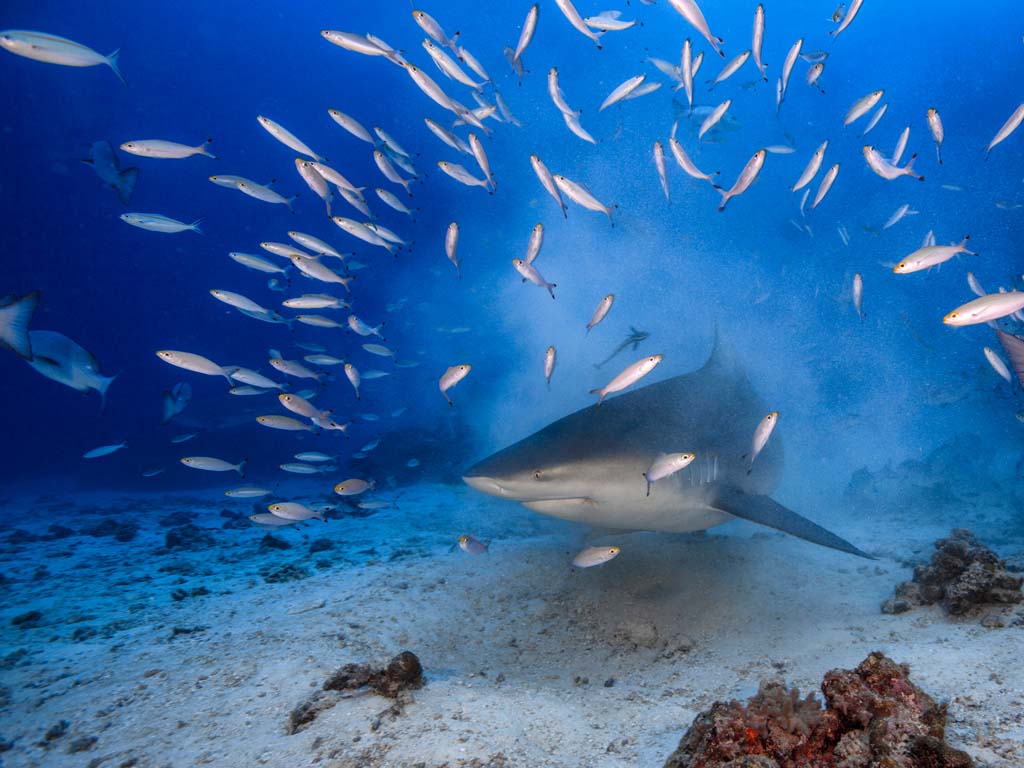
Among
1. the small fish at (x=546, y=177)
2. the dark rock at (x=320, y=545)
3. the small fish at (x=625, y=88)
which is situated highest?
the small fish at (x=625, y=88)

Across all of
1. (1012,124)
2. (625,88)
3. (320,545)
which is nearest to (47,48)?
(625,88)

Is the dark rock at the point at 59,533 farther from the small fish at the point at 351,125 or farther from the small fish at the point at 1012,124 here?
the small fish at the point at 1012,124

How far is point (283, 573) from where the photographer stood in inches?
223

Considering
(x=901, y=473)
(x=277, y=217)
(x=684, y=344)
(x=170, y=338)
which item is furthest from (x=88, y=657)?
(x=170, y=338)

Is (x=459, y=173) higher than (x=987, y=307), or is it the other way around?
(x=459, y=173)

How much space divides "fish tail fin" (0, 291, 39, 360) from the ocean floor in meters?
2.38

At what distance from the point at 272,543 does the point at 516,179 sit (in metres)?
36.5

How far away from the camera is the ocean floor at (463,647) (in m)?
2.19

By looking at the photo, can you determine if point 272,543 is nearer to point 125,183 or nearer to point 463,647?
point 463,647

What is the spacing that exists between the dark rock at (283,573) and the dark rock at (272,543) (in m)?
1.39

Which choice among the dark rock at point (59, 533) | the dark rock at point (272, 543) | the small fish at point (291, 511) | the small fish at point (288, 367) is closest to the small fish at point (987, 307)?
the small fish at point (291, 511)

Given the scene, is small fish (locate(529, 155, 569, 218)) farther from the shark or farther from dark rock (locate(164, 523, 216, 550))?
dark rock (locate(164, 523, 216, 550))

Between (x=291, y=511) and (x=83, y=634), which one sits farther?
(x=291, y=511)

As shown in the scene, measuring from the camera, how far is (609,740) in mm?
2197
